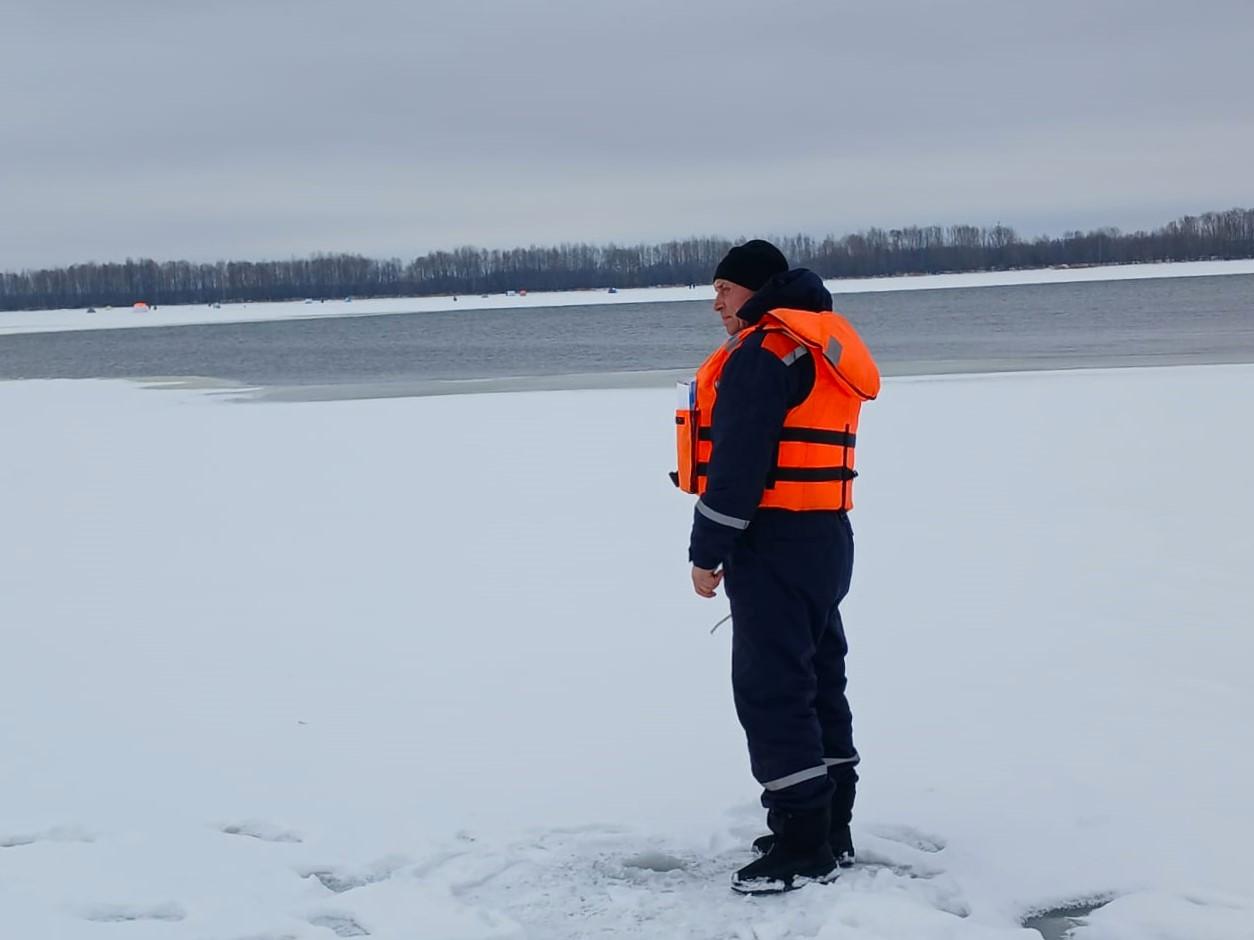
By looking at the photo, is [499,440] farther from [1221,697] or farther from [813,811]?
[813,811]

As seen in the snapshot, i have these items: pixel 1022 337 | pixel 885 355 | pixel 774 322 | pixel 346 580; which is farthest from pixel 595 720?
pixel 1022 337

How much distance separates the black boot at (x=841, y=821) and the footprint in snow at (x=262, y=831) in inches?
52.7

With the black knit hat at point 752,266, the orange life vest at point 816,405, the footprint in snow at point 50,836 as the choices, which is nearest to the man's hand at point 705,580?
the orange life vest at point 816,405

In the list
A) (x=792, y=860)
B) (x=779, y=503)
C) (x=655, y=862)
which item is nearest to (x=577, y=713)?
(x=655, y=862)

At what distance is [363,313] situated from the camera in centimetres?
9062

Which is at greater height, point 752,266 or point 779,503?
point 752,266

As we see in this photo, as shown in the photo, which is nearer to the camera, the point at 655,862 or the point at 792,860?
the point at 792,860

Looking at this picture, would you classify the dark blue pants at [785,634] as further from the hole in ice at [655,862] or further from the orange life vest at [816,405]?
the hole in ice at [655,862]

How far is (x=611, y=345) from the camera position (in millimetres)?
38594

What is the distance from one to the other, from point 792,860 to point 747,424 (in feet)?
3.75

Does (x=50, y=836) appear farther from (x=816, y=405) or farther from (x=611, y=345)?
(x=611, y=345)

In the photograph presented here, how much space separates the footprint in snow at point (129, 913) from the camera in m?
3.27

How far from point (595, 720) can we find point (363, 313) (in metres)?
88.7

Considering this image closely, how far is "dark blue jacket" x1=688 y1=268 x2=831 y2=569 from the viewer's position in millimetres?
3141
